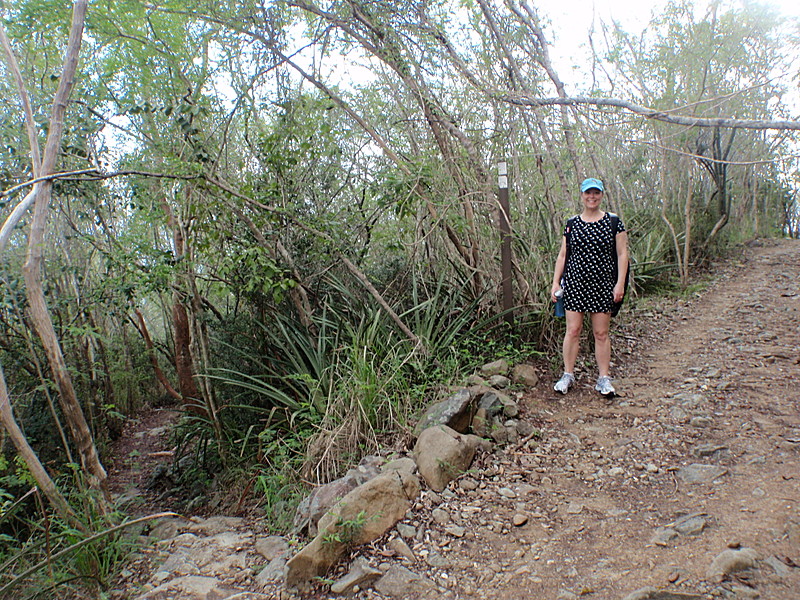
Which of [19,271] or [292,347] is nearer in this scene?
[292,347]

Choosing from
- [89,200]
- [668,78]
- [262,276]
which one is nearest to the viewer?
[262,276]

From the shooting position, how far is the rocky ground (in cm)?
212

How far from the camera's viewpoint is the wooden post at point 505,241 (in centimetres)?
436

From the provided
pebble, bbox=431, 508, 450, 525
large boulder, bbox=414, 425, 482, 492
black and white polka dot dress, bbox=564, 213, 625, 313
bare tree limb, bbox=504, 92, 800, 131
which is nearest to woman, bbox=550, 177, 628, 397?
black and white polka dot dress, bbox=564, 213, 625, 313

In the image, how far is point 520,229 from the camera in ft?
16.4

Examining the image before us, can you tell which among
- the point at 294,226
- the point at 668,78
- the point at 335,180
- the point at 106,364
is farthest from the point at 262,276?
the point at 668,78

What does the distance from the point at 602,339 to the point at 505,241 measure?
111cm

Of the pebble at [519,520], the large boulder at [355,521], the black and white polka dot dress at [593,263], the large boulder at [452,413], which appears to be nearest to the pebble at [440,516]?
the large boulder at [355,521]

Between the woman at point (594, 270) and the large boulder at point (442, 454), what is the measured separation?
1.15 meters

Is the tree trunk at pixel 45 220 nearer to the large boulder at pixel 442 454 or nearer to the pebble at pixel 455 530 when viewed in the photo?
the large boulder at pixel 442 454

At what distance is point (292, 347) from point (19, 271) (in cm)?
253

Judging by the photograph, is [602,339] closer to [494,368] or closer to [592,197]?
[494,368]

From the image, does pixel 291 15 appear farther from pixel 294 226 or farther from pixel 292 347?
pixel 292 347

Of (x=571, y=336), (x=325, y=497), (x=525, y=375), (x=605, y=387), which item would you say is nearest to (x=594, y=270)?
(x=571, y=336)
